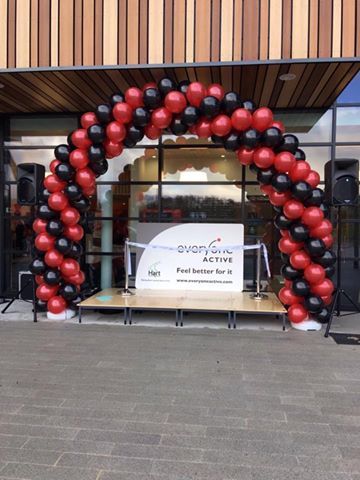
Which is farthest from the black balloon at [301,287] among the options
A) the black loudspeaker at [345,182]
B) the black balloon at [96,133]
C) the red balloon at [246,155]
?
the black balloon at [96,133]

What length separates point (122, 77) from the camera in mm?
6297

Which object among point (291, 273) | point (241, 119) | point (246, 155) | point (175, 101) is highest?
point (175, 101)

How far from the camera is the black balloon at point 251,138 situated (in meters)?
5.96

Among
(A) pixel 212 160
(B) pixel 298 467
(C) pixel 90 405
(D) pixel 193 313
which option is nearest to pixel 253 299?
(D) pixel 193 313

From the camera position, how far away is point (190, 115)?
5.96 metres

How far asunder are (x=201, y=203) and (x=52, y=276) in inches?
121

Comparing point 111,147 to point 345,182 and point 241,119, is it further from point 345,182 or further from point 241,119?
point 345,182

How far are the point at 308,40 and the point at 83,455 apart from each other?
5.28 metres

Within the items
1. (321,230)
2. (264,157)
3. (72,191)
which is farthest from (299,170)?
(72,191)

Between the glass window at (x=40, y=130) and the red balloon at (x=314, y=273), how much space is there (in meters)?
5.11

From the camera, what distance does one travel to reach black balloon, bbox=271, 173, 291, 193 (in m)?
5.99

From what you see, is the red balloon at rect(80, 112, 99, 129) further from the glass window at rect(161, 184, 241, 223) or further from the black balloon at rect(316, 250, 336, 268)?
the black balloon at rect(316, 250, 336, 268)

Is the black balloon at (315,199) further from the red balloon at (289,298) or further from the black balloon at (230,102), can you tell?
the black balloon at (230,102)

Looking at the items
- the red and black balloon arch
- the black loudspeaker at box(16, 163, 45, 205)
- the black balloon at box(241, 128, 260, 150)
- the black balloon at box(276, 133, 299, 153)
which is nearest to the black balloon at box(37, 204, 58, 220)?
the red and black balloon arch
